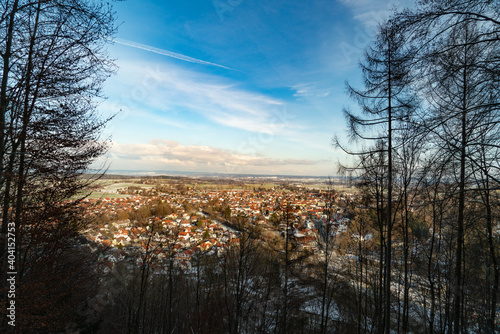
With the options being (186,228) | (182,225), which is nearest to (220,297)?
(186,228)

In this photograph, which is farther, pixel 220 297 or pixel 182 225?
pixel 182 225

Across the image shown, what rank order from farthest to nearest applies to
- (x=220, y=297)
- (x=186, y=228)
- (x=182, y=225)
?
(x=182, y=225) < (x=186, y=228) < (x=220, y=297)

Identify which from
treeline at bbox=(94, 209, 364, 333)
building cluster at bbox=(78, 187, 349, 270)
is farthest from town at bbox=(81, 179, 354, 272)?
treeline at bbox=(94, 209, 364, 333)

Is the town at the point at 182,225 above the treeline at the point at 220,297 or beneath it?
above

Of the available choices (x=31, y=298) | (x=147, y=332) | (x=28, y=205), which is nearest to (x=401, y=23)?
(x=28, y=205)

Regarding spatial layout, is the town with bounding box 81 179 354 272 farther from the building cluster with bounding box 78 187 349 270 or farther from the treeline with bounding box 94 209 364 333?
the treeline with bounding box 94 209 364 333

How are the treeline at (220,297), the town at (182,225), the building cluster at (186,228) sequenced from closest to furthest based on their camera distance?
the town at (182,225) → the building cluster at (186,228) → the treeline at (220,297)

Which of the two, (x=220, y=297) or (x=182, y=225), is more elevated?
(x=182, y=225)

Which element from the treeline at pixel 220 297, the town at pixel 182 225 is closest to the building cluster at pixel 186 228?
the town at pixel 182 225

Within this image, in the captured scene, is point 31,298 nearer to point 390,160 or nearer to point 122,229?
point 390,160

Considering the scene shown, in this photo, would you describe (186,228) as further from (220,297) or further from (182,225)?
(220,297)

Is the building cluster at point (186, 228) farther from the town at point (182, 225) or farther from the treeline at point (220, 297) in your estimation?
the treeline at point (220, 297)
